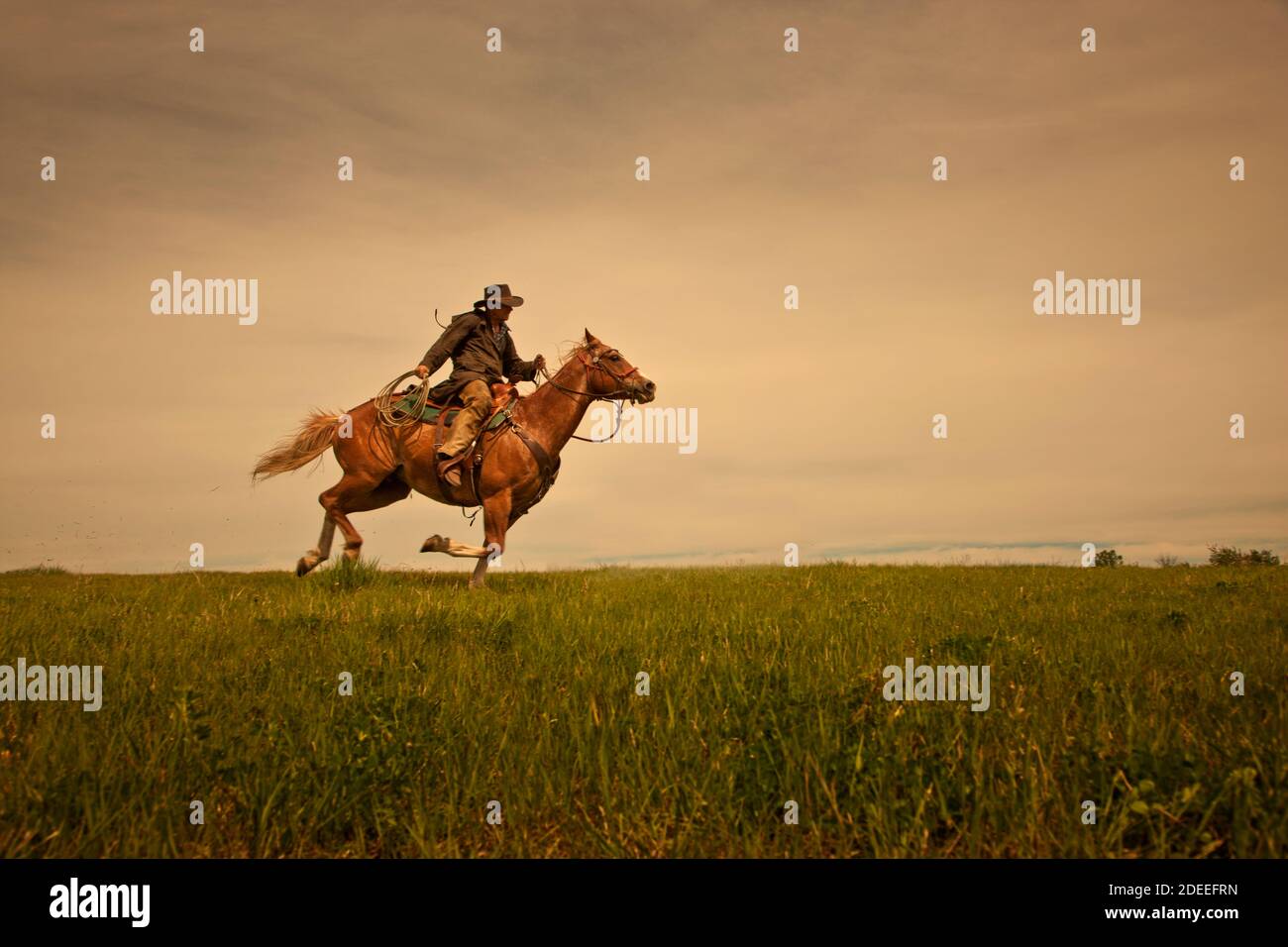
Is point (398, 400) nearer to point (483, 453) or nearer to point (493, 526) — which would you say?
point (483, 453)

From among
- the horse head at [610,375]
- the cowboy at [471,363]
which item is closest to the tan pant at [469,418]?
the cowboy at [471,363]

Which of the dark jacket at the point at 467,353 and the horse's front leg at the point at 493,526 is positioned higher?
the dark jacket at the point at 467,353

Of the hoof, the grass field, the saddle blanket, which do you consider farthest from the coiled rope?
the grass field

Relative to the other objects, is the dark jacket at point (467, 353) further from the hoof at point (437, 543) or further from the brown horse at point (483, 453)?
the hoof at point (437, 543)

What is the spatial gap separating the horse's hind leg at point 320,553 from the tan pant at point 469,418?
2.76 metres

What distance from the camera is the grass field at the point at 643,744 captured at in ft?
10.4

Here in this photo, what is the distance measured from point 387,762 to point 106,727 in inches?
79.9

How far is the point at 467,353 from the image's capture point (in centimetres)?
1325

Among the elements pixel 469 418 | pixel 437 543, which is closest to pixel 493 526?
pixel 437 543

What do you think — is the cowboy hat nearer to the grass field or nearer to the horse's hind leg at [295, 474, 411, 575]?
the horse's hind leg at [295, 474, 411, 575]

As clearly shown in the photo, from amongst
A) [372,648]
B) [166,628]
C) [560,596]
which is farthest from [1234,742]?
[166,628]

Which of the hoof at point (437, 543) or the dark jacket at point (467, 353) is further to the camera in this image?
the dark jacket at point (467, 353)

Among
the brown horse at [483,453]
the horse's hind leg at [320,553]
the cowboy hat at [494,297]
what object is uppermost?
the cowboy hat at [494,297]

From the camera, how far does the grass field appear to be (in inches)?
125
